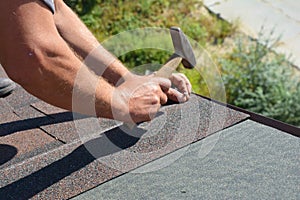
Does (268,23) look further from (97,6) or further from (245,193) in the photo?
(245,193)

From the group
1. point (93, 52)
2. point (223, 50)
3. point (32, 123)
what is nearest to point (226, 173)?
point (93, 52)

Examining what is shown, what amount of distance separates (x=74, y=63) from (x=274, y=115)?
2423mm

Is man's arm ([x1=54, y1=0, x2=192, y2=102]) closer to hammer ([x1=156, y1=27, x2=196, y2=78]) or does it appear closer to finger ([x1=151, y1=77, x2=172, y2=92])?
hammer ([x1=156, y1=27, x2=196, y2=78])

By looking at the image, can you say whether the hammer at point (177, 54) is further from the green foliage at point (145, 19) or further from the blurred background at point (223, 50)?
the green foliage at point (145, 19)

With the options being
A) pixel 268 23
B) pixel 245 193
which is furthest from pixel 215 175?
pixel 268 23

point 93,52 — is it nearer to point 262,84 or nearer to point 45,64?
point 45,64

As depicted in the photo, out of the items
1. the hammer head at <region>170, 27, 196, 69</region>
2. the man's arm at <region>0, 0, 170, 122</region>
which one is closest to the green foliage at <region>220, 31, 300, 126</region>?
the hammer head at <region>170, 27, 196, 69</region>

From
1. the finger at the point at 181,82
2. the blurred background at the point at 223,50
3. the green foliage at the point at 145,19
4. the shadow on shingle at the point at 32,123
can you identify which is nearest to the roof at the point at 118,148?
the shadow on shingle at the point at 32,123

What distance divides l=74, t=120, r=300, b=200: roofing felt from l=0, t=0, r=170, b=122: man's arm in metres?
0.26

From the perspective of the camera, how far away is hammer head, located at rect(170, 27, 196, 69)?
1.90 metres

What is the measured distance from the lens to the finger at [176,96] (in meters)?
1.86

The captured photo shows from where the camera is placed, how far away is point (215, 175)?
5.44ft

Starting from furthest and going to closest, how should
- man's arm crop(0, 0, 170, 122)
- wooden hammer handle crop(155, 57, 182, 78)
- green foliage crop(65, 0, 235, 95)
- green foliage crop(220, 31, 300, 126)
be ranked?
1. green foliage crop(65, 0, 235, 95)
2. green foliage crop(220, 31, 300, 126)
3. wooden hammer handle crop(155, 57, 182, 78)
4. man's arm crop(0, 0, 170, 122)

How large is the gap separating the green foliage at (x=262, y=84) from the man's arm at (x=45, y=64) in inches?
90.3
